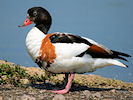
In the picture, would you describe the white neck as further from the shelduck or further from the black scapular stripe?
the black scapular stripe

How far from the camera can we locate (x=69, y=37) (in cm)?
680

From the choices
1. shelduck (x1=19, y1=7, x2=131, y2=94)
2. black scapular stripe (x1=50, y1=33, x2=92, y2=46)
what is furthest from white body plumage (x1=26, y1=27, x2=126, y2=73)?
black scapular stripe (x1=50, y1=33, x2=92, y2=46)

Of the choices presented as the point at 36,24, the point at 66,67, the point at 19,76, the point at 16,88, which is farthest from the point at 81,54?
the point at 19,76

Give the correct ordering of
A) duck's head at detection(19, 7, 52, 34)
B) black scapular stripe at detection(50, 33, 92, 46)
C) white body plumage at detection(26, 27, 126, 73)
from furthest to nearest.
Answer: duck's head at detection(19, 7, 52, 34) < black scapular stripe at detection(50, 33, 92, 46) < white body plumage at detection(26, 27, 126, 73)

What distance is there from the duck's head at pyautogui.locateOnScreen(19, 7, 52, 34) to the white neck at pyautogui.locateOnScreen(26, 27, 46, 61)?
0.58 ft

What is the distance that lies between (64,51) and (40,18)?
138cm

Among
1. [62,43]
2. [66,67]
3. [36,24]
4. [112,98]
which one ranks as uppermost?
[36,24]

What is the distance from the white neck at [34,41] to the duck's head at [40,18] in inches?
6.9

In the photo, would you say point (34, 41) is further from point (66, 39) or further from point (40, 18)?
point (66, 39)

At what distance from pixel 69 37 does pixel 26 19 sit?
59.1 inches

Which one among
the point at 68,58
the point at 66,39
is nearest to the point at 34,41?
the point at 66,39

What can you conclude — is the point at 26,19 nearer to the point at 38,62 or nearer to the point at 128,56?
the point at 38,62

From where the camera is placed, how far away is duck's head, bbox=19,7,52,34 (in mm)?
7305

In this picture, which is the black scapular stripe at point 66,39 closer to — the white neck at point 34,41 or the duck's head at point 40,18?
the white neck at point 34,41
